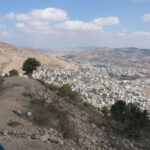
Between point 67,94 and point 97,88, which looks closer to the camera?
point 67,94

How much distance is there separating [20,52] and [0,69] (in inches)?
1769

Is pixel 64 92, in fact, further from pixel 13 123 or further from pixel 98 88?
pixel 98 88

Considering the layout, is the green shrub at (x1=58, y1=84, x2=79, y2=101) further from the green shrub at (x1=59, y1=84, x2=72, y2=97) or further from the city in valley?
the city in valley

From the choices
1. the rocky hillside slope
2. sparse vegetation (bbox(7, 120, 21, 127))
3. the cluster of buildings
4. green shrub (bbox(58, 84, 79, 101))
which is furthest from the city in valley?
sparse vegetation (bbox(7, 120, 21, 127))

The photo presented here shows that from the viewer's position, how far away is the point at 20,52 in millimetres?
132125

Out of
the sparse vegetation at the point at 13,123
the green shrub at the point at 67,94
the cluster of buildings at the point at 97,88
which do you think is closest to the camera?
the sparse vegetation at the point at 13,123

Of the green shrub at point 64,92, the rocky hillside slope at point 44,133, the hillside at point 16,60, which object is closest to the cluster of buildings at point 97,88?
the hillside at point 16,60

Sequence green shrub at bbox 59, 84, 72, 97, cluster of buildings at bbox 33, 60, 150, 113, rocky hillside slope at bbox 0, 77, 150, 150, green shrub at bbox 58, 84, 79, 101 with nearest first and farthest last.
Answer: rocky hillside slope at bbox 0, 77, 150, 150
green shrub at bbox 58, 84, 79, 101
green shrub at bbox 59, 84, 72, 97
cluster of buildings at bbox 33, 60, 150, 113

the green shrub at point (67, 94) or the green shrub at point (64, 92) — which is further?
the green shrub at point (64, 92)

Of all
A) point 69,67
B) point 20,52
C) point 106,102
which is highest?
point 20,52

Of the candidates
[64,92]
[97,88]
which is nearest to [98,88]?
[97,88]

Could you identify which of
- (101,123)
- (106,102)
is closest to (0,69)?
(106,102)

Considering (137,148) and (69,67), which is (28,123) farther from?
(69,67)

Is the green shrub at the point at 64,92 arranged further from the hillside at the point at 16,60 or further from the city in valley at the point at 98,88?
the hillside at the point at 16,60
